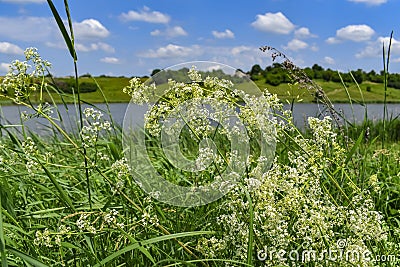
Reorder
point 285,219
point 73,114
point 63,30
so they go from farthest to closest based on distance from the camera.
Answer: point 73,114 → point 285,219 → point 63,30

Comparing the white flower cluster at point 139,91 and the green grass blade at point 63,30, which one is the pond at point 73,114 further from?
the green grass blade at point 63,30

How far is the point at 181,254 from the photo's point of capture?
260cm

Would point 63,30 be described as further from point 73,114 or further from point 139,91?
point 73,114

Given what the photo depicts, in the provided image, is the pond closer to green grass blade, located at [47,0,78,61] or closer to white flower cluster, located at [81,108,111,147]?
white flower cluster, located at [81,108,111,147]

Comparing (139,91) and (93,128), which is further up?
(139,91)

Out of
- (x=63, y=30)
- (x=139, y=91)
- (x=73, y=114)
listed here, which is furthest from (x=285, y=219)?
(x=73, y=114)

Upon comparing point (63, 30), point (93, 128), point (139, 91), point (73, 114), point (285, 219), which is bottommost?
point (285, 219)

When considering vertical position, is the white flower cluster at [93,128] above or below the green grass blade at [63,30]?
below

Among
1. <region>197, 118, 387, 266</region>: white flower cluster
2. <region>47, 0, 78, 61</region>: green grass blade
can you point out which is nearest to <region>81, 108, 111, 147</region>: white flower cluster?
<region>47, 0, 78, 61</region>: green grass blade

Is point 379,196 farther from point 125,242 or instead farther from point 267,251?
point 125,242

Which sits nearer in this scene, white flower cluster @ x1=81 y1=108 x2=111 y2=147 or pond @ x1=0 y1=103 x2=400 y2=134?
white flower cluster @ x1=81 y1=108 x2=111 y2=147

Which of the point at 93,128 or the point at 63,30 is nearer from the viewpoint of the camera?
the point at 63,30

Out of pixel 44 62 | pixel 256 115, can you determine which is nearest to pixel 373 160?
pixel 256 115

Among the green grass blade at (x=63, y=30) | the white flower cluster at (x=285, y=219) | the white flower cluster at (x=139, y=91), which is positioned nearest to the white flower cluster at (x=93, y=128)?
the white flower cluster at (x=139, y=91)
